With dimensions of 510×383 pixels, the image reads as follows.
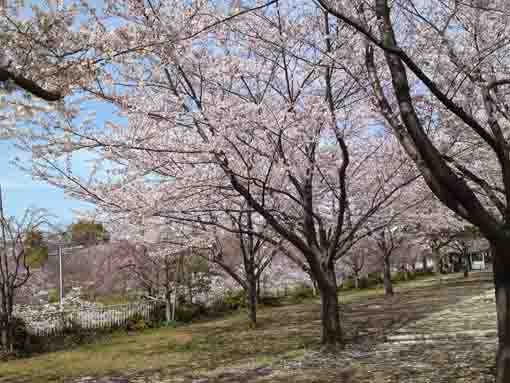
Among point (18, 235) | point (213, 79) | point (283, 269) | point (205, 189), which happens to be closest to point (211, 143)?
point (205, 189)

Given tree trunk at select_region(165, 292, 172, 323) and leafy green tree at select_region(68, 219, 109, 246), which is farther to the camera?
leafy green tree at select_region(68, 219, 109, 246)

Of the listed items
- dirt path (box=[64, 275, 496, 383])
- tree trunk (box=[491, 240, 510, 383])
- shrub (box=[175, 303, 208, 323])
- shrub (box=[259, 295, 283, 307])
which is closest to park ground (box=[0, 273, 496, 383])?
dirt path (box=[64, 275, 496, 383])

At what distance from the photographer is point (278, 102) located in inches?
374

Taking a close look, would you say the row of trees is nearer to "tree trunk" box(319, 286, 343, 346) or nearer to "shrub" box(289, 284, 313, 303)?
"tree trunk" box(319, 286, 343, 346)

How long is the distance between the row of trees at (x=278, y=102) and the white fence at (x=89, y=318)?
566 centimetres

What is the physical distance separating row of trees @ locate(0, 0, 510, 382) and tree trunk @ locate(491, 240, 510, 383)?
0.06ft

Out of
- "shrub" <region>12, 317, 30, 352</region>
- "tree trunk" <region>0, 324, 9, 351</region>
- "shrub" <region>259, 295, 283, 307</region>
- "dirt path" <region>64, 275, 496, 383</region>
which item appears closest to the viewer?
"dirt path" <region>64, 275, 496, 383</region>

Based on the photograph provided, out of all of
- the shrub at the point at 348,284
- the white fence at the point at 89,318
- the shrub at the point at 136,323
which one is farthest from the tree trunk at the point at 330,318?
the shrub at the point at 348,284

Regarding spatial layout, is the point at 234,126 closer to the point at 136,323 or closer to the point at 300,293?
the point at 136,323

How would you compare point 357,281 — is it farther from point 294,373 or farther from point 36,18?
point 36,18

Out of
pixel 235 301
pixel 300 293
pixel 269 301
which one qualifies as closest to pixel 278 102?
pixel 235 301

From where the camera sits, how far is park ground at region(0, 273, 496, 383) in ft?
23.1

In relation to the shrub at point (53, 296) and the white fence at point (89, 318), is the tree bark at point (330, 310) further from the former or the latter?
the shrub at point (53, 296)

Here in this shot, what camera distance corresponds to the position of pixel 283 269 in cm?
2747
